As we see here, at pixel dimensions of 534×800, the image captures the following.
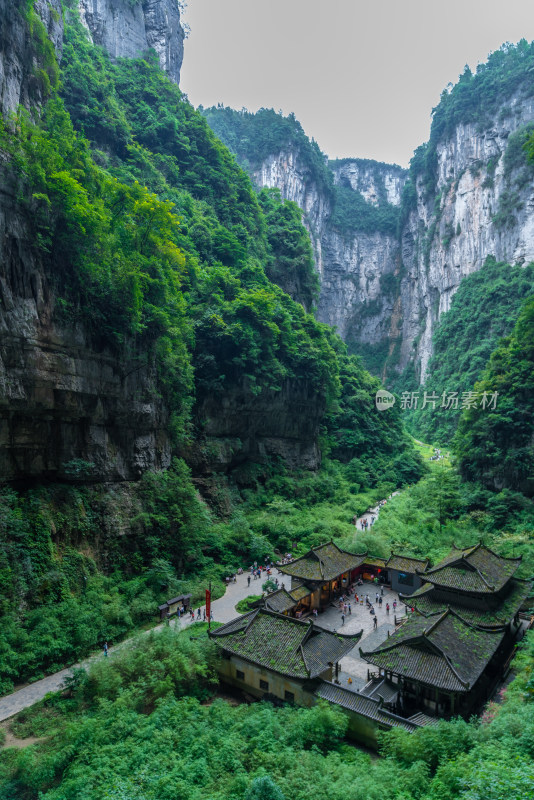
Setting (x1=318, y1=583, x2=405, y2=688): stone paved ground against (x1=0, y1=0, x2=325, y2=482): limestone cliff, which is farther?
(x1=0, y1=0, x2=325, y2=482): limestone cliff

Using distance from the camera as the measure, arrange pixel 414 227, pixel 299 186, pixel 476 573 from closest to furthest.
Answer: pixel 476 573 → pixel 299 186 → pixel 414 227

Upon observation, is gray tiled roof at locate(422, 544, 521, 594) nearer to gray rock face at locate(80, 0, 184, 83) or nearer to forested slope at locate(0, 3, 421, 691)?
forested slope at locate(0, 3, 421, 691)

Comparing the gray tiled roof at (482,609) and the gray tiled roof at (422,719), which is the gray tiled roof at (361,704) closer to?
the gray tiled roof at (422,719)

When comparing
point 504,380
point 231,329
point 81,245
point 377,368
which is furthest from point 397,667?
point 377,368

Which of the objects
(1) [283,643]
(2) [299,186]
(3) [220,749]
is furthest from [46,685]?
(2) [299,186]

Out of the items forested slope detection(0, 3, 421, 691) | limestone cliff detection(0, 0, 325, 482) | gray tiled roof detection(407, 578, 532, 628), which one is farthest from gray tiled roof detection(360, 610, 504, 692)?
limestone cliff detection(0, 0, 325, 482)

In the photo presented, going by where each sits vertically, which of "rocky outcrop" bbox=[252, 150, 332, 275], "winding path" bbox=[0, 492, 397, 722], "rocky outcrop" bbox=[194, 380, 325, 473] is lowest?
"winding path" bbox=[0, 492, 397, 722]

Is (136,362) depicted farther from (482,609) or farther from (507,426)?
(507,426)
